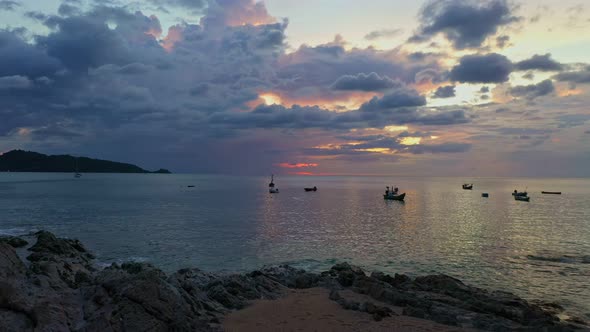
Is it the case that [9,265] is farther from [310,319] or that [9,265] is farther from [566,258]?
[566,258]

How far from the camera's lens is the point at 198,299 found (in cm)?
1828

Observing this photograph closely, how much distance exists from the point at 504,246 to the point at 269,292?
34.1 meters

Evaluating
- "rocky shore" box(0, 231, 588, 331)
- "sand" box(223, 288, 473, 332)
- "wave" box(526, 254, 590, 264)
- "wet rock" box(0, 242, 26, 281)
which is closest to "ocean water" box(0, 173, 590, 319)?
"wave" box(526, 254, 590, 264)

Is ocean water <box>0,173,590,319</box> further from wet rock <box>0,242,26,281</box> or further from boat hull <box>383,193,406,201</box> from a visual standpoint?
boat hull <box>383,193,406,201</box>

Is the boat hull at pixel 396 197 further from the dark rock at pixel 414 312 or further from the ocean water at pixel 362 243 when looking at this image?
the dark rock at pixel 414 312

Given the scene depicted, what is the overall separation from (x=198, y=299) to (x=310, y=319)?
18.1ft

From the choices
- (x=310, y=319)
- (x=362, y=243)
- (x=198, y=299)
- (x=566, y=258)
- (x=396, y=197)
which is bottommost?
(x=362, y=243)

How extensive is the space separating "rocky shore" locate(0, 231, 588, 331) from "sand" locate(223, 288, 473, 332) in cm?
50

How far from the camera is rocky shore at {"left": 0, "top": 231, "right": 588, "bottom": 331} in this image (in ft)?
43.9

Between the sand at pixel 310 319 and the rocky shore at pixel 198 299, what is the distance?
0.50 meters

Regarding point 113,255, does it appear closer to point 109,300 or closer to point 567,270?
point 109,300

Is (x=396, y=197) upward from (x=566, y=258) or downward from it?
upward

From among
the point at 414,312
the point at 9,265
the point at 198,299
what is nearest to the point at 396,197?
the point at 414,312

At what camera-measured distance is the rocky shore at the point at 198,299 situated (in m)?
13.4
